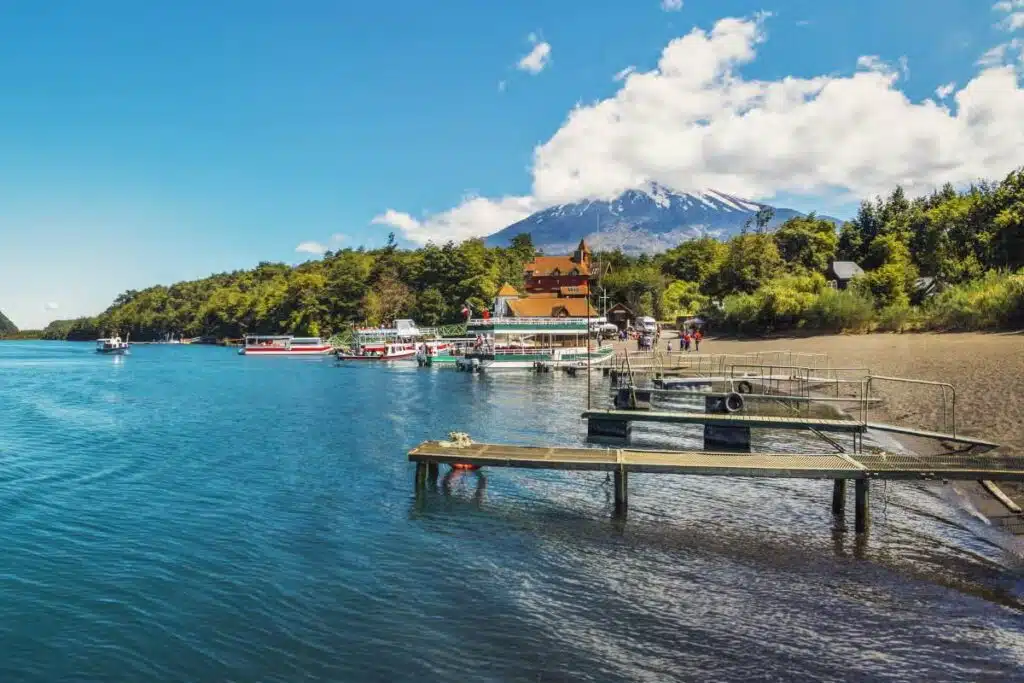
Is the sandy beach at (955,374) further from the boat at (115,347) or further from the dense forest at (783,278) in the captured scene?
the boat at (115,347)

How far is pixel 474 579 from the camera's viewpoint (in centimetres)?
1369

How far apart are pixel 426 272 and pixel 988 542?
12479cm

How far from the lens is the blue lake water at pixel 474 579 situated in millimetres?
10461

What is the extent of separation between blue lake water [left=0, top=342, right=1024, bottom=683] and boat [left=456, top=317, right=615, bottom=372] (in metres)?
47.3

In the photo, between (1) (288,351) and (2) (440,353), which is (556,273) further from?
(1) (288,351)

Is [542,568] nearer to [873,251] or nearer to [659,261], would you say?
[873,251]

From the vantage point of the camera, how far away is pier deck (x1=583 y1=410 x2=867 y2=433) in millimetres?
24469

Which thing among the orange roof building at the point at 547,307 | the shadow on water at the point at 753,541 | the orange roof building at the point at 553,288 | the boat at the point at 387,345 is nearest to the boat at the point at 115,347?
the boat at the point at 387,345

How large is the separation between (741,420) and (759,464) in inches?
353

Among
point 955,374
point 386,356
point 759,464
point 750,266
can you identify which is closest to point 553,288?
point 386,356

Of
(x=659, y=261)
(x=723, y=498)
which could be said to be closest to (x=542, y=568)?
(x=723, y=498)

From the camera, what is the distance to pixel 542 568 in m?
14.3

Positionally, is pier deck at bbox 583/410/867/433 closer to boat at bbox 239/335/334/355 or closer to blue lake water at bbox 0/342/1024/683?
blue lake water at bbox 0/342/1024/683

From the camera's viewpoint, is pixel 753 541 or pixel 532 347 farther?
pixel 532 347
